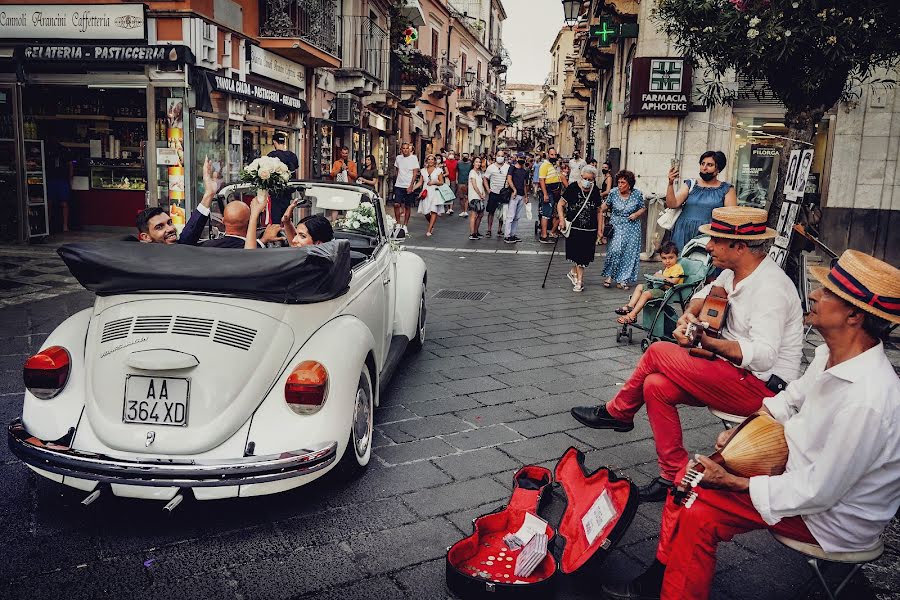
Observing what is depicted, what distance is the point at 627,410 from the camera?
379cm

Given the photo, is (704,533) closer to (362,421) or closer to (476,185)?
(362,421)

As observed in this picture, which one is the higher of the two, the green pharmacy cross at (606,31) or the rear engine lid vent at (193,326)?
the green pharmacy cross at (606,31)

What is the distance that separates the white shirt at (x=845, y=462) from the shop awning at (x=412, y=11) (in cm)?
2701

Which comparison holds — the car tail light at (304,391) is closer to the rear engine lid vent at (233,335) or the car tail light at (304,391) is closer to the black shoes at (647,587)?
the rear engine lid vent at (233,335)

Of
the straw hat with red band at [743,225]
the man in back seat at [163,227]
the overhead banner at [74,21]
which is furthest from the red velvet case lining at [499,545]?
the overhead banner at [74,21]

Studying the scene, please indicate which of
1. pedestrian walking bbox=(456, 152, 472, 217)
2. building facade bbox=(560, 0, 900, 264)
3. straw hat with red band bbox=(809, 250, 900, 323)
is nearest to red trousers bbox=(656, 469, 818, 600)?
straw hat with red band bbox=(809, 250, 900, 323)

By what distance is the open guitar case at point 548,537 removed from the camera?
265 centimetres

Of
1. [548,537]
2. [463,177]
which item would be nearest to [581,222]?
[548,537]

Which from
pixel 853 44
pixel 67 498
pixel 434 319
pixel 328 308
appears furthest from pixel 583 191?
pixel 67 498

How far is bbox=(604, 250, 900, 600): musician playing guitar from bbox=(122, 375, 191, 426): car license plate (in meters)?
1.98

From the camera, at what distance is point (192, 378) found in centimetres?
301

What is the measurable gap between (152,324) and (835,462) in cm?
260

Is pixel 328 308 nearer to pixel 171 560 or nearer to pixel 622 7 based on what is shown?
pixel 171 560

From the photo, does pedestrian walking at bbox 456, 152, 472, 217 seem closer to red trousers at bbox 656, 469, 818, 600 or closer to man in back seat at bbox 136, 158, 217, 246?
man in back seat at bbox 136, 158, 217, 246
